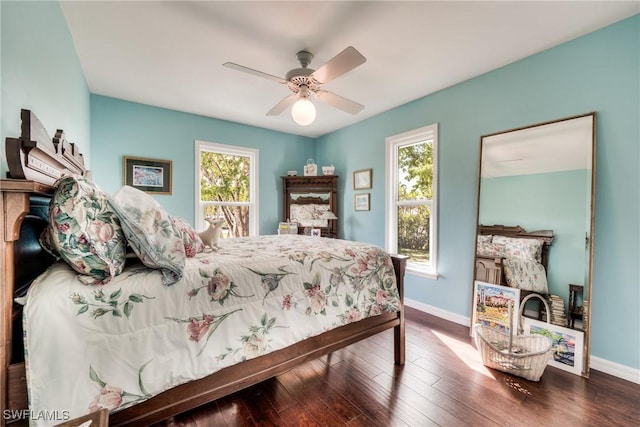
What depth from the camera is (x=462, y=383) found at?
5.88 ft

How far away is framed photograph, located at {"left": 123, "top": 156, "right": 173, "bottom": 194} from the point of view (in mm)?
3193

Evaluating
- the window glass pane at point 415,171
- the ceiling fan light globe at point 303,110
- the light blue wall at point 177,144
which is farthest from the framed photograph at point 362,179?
the ceiling fan light globe at point 303,110

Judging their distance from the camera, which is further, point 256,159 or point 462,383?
point 256,159

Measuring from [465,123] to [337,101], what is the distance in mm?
1416

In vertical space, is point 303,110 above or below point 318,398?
above

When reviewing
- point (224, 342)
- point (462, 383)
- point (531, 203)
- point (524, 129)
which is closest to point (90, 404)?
point (224, 342)

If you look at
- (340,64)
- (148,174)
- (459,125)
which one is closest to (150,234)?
(340,64)

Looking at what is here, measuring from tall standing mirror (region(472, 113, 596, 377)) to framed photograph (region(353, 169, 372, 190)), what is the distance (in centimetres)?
152

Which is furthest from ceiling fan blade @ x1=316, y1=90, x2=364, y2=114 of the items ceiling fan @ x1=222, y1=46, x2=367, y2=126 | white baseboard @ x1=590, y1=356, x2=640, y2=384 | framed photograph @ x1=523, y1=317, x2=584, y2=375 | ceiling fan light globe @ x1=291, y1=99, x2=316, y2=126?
white baseboard @ x1=590, y1=356, x2=640, y2=384

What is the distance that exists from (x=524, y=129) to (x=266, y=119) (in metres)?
3.00

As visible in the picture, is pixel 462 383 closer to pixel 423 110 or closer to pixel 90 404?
pixel 90 404

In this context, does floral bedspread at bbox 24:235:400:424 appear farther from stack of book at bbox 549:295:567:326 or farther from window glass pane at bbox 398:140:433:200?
window glass pane at bbox 398:140:433:200

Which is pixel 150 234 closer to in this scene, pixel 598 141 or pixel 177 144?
pixel 177 144

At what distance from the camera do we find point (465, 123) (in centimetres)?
278
